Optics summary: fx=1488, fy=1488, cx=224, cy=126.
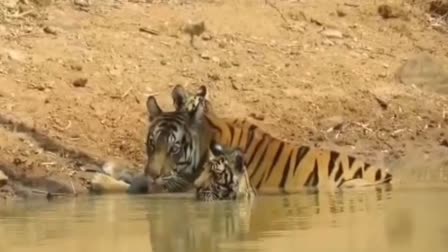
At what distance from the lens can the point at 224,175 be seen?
9.86 m

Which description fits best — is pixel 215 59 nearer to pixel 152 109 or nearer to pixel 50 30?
pixel 50 30

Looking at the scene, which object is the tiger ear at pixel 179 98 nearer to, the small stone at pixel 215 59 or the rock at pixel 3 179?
the rock at pixel 3 179

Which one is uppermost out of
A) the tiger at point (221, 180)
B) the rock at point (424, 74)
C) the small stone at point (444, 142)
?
the rock at point (424, 74)

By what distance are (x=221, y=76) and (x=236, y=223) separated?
5351 millimetres

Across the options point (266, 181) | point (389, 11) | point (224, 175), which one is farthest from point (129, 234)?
point (389, 11)

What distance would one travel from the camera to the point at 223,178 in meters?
9.84

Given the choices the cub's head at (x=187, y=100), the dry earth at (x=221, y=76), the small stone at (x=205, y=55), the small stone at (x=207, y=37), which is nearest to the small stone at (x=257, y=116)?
the dry earth at (x=221, y=76)

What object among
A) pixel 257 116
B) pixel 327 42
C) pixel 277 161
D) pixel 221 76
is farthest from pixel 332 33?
pixel 277 161

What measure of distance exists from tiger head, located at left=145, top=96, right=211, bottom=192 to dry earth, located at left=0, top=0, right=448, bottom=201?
25.0 inches

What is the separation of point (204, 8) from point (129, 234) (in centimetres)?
750

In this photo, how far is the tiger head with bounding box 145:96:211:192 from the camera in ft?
33.5

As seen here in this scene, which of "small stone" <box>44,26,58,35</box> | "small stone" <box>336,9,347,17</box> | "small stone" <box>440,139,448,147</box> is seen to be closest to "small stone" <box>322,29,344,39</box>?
"small stone" <box>336,9,347,17</box>

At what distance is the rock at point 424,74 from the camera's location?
1439 centimetres

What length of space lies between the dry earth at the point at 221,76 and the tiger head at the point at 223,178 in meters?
1.10
